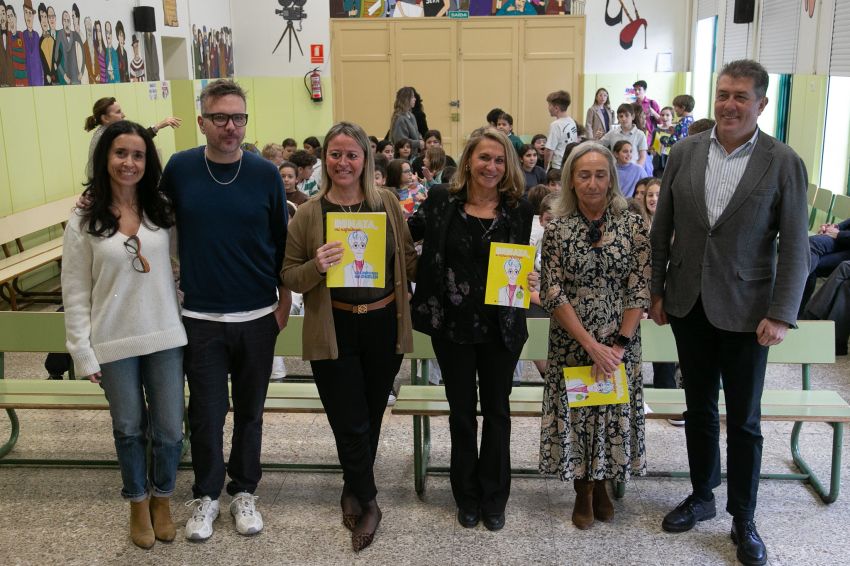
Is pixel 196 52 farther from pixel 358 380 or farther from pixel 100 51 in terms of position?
pixel 358 380

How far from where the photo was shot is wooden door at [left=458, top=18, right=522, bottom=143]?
51.2ft

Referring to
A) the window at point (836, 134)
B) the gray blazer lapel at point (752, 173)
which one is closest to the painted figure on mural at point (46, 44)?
the gray blazer lapel at point (752, 173)

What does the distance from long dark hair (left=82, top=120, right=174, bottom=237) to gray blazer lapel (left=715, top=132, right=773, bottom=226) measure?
2230mm

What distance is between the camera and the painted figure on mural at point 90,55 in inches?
387

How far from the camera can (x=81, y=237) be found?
3.24 meters

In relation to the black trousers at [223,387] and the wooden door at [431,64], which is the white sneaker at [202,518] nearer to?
the black trousers at [223,387]

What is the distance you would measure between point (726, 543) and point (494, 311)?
4.66 feet

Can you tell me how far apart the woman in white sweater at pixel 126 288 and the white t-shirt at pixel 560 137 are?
7468 millimetres

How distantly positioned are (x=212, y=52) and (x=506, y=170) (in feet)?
39.7

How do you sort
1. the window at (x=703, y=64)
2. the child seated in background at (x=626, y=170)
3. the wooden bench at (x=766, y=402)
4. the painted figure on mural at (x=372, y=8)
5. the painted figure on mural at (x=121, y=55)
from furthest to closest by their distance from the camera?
the painted figure on mural at (x=372, y=8), the window at (x=703, y=64), the painted figure on mural at (x=121, y=55), the child seated in background at (x=626, y=170), the wooden bench at (x=766, y=402)

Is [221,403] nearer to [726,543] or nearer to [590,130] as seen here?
[726,543]

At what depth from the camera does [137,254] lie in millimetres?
3273

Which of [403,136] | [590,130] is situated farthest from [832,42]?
[403,136]

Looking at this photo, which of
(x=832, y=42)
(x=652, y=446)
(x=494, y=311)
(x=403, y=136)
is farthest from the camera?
(x=403, y=136)
